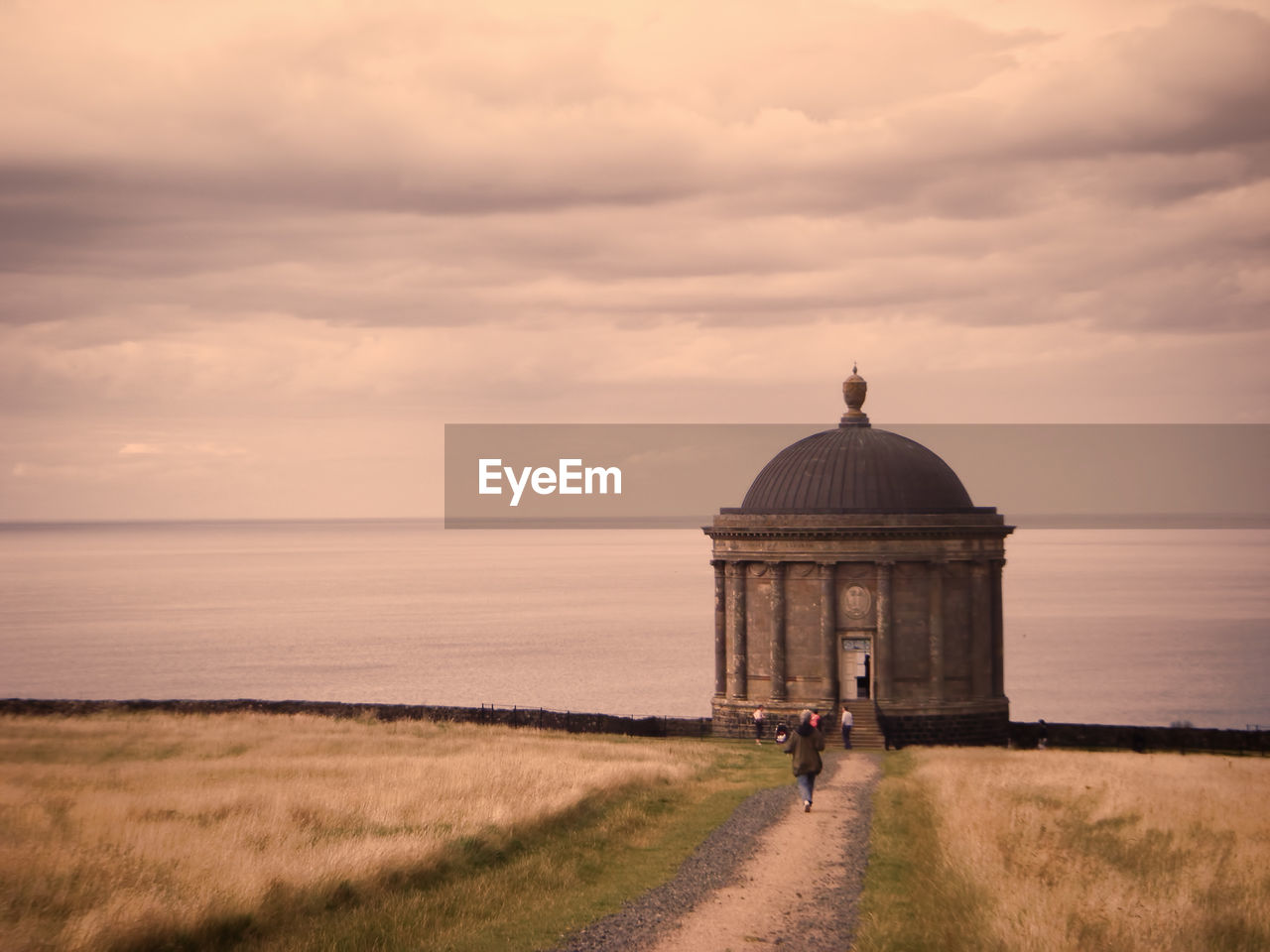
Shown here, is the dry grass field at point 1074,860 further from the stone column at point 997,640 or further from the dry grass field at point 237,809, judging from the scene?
the stone column at point 997,640

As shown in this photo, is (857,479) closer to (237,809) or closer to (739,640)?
(739,640)

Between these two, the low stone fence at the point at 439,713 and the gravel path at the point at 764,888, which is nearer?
the gravel path at the point at 764,888

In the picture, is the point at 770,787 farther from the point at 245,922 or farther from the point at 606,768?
the point at 245,922

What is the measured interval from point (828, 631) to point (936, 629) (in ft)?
10.8

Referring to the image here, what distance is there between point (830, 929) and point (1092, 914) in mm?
2966

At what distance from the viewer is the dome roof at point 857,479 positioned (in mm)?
47438

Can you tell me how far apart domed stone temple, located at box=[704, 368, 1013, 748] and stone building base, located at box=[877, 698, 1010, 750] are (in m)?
0.04

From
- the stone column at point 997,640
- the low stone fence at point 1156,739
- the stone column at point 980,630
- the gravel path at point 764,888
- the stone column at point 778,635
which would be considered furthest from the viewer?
the stone column at point 997,640

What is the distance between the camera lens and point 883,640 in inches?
1836

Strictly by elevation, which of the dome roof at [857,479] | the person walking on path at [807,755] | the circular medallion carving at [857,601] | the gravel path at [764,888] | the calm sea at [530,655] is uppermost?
the dome roof at [857,479]

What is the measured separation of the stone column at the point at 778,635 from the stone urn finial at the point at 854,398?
6.42 meters

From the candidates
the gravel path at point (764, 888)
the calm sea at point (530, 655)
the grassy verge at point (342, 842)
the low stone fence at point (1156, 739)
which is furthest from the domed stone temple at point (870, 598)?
the calm sea at point (530, 655)

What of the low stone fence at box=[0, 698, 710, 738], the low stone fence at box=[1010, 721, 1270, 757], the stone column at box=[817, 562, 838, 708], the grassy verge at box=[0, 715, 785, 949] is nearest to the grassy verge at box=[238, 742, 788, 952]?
the grassy verge at box=[0, 715, 785, 949]

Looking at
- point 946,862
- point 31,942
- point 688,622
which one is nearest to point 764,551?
point 946,862
